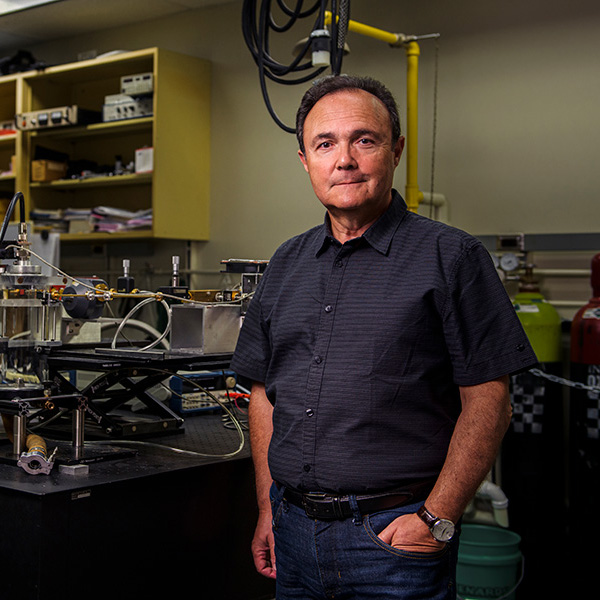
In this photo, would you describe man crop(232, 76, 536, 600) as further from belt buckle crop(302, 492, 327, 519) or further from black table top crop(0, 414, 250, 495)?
black table top crop(0, 414, 250, 495)

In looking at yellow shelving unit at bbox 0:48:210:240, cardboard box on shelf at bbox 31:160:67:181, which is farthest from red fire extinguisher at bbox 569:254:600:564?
cardboard box on shelf at bbox 31:160:67:181

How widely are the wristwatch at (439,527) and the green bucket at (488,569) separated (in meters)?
1.55

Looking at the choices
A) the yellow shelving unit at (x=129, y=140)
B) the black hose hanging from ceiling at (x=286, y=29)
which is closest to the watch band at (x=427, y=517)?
the black hose hanging from ceiling at (x=286, y=29)

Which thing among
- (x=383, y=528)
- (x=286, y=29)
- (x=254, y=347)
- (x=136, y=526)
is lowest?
(x=136, y=526)

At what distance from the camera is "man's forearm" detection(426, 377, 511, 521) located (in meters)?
1.14

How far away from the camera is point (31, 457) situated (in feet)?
5.13

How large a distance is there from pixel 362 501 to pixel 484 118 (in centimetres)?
245

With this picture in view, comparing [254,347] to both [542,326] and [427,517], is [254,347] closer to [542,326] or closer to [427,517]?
[427,517]

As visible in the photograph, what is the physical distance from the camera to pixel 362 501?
1.17 meters

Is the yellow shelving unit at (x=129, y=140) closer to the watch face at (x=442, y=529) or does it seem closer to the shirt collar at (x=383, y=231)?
the shirt collar at (x=383, y=231)

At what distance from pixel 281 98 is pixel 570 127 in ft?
4.77

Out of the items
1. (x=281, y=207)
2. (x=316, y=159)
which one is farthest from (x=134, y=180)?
(x=316, y=159)

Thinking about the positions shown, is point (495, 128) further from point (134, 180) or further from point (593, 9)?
point (134, 180)

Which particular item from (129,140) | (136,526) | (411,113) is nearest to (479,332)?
(136,526)
